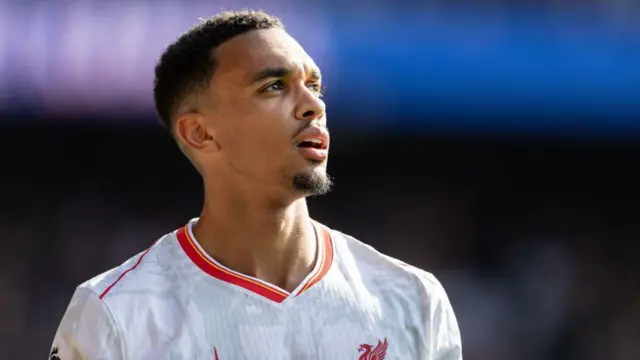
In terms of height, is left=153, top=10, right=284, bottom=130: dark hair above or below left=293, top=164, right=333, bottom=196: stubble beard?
above

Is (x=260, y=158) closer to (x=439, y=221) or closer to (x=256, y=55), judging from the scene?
(x=256, y=55)

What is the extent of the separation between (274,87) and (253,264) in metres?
0.48

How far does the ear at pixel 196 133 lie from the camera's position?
297 cm

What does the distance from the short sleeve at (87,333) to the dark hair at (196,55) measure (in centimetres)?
68

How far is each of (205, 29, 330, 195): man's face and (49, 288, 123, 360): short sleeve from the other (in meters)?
0.54

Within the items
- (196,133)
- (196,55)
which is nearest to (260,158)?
(196,133)

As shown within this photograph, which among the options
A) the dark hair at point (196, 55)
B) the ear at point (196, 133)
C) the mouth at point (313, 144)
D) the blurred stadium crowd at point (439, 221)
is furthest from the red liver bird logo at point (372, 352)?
the blurred stadium crowd at point (439, 221)

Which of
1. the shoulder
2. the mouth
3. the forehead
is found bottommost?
the shoulder

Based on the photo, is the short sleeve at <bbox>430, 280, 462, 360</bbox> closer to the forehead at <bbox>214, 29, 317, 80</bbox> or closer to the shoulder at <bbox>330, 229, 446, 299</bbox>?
the shoulder at <bbox>330, 229, 446, 299</bbox>

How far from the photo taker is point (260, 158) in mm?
2842

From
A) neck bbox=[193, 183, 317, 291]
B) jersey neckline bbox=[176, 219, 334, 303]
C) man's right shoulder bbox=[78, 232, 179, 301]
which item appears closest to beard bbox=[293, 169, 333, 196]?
neck bbox=[193, 183, 317, 291]

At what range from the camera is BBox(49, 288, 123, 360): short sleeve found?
101 inches

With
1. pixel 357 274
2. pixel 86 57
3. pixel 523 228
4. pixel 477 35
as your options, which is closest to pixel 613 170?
pixel 523 228

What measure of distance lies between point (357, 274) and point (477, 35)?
4400 mm
